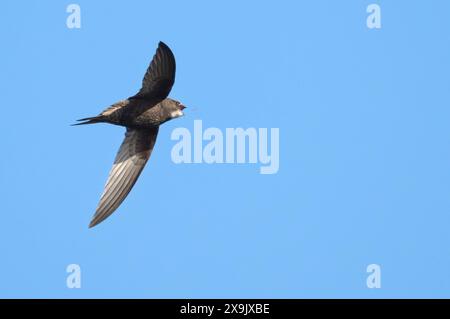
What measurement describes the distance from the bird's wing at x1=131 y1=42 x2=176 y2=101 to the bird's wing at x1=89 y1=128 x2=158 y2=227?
0.62 metres

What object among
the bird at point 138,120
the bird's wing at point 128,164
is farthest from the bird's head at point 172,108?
the bird's wing at point 128,164

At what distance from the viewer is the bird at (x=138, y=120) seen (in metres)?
8.52

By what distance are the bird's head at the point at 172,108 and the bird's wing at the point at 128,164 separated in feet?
1.29

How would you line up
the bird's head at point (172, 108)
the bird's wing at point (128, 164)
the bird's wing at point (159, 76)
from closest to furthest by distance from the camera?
1. the bird's wing at point (159, 76)
2. the bird's head at point (172, 108)
3. the bird's wing at point (128, 164)

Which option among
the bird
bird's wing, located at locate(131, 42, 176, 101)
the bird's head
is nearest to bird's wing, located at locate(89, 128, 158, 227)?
the bird

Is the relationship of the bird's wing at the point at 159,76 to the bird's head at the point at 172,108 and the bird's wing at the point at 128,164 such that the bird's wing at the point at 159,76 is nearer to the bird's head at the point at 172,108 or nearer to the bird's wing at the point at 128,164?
the bird's head at the point at 172,108

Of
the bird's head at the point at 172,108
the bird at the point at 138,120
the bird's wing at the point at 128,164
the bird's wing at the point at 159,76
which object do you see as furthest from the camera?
the bird's wing at the point at 128,164

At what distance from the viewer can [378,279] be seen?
10500mm

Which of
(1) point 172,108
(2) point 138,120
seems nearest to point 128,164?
(2) point 138,120

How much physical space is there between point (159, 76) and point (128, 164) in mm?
1124

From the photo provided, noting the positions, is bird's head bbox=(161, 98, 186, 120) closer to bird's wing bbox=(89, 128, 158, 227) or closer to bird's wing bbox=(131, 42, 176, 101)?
bird's wing bbox=(131, 42, 176, 101)

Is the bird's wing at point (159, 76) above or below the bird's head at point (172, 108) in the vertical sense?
above
